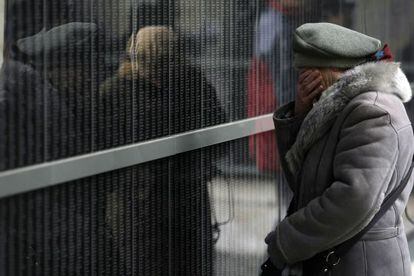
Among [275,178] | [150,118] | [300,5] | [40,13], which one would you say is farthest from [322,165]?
[300,5]

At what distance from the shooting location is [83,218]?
2.64 meters

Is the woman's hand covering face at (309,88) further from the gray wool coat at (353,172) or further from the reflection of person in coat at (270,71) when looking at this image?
the reflection of person in coat at (270,71)

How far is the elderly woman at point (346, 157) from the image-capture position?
2598mm

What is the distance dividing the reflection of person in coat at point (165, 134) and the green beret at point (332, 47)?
1.80 feet

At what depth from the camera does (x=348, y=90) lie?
2.76 meters

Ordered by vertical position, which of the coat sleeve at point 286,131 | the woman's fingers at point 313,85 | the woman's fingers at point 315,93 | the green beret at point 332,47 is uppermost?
the green beret at point 332,47

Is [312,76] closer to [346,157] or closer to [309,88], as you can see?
[309,88]

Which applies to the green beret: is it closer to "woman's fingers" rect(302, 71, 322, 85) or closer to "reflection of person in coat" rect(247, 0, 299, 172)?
"woman's fingers" rect(302, 71, 322, 85)

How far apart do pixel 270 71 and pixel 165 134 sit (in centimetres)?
119

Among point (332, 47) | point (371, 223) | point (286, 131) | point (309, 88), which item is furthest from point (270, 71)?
point (371, 223)

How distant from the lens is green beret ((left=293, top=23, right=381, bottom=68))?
9.31ft

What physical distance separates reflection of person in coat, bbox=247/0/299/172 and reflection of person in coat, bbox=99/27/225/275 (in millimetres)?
488

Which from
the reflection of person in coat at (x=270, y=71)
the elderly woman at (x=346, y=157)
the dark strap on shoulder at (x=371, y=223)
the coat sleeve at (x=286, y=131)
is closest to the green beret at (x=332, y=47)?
the elderly woman at (x=346, y=157)

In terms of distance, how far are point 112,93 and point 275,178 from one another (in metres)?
1.69
